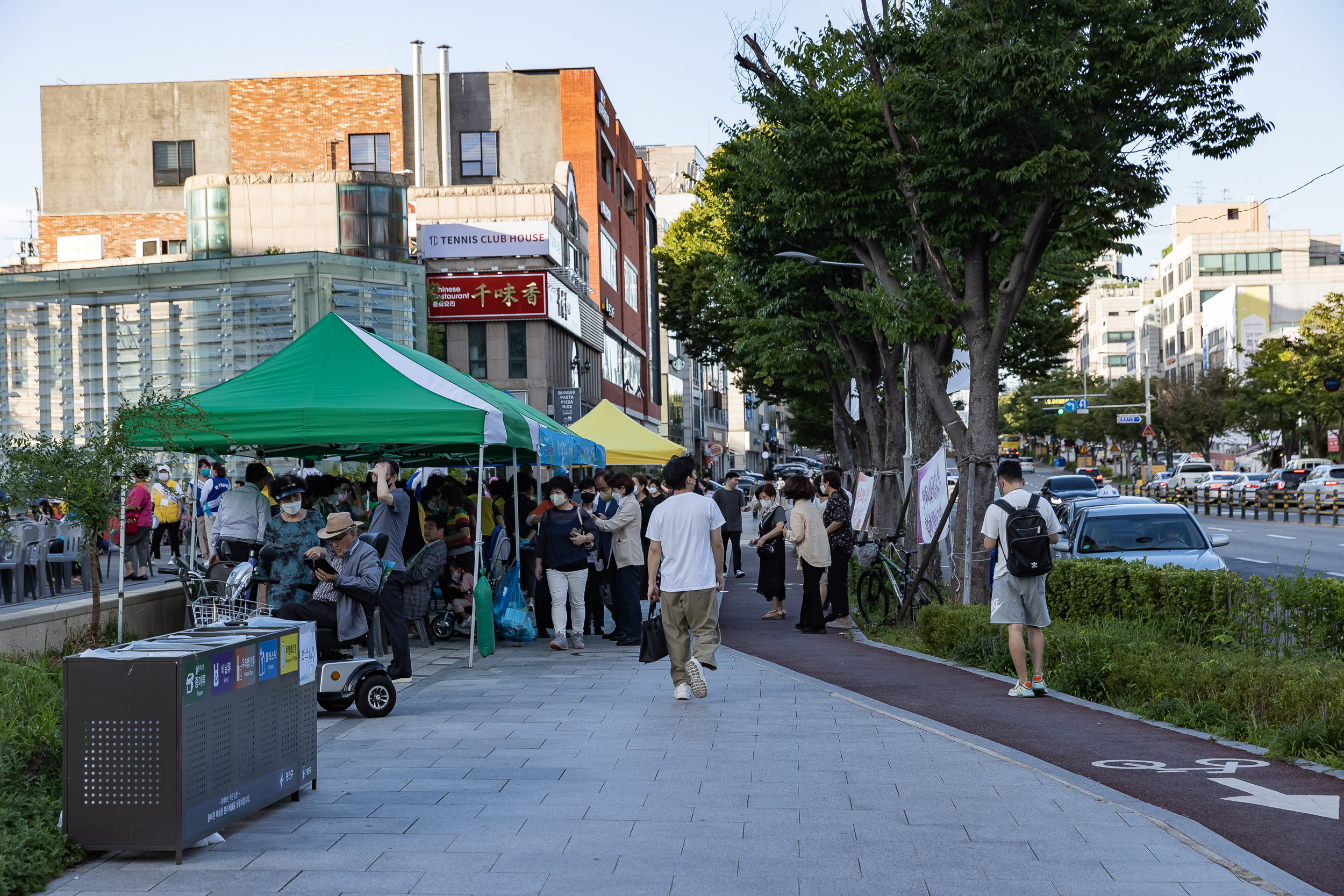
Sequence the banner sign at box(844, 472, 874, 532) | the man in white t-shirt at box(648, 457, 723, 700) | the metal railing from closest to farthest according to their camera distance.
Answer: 1. the man in white t-shirt at box(648, 457, 723, 700)
2. the banner sign at box(844, 472, 874, 532)
3. the metal railing

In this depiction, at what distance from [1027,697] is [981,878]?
5053 mm

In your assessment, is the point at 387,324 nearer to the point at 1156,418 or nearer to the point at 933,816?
the point at 933,816

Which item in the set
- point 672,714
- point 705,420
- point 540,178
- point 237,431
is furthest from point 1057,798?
point 705,420

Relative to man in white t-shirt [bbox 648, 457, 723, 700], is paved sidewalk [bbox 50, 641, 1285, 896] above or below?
below

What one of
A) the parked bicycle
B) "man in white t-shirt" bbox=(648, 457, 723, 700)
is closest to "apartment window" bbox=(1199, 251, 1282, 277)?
the parked bicycle

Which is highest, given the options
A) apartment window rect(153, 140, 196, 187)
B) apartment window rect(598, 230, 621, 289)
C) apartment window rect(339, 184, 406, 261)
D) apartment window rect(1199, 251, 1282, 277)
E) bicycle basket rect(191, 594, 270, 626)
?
apartment window rect(1199, 251, 1282, 277)

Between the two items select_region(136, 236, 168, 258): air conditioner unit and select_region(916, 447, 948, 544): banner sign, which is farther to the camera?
select_region(136, 236, 168, 258): air conditioner unit

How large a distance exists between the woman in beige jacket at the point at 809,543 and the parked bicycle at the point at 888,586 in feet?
2.67

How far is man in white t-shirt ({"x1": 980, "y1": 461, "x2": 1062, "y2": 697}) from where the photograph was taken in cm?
980

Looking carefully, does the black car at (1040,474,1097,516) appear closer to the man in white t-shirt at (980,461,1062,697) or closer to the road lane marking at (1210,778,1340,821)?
the man in white t-shirt at (980,461,1062,697)

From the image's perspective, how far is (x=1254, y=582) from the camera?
9.70 metres

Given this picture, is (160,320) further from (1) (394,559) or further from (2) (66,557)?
(1) (394,559)

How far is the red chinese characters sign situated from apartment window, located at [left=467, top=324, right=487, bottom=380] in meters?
0.57

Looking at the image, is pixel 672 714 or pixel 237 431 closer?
pixel 672 714
